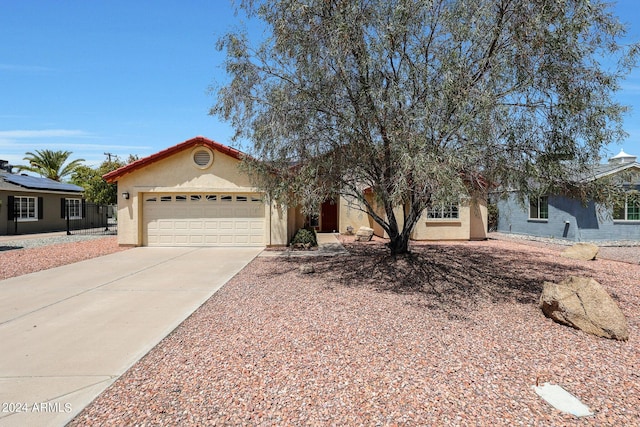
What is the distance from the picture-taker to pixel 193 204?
563 inches

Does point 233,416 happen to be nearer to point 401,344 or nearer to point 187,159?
point 401,344

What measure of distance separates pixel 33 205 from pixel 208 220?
14.5 meters

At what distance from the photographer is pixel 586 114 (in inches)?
267

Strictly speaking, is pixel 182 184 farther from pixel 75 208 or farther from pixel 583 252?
pixel 75 208

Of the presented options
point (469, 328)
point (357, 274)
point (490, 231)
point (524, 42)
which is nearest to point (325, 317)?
point (469, 328)

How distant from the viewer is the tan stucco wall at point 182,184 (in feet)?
45.6

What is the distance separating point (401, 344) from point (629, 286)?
6.56m

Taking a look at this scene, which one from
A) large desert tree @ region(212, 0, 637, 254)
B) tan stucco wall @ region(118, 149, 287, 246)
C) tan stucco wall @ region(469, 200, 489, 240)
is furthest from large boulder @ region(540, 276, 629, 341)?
tan stucco wall @ region(469, 200, 489, 240)

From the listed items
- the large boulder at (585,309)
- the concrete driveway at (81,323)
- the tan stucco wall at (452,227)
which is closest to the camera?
the concrete driveway at (81,323)

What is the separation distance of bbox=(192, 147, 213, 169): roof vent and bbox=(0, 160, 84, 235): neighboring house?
11.5 m

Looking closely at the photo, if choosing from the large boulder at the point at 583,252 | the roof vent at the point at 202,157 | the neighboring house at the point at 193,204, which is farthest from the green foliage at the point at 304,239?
the large boulder at the point at 583,252

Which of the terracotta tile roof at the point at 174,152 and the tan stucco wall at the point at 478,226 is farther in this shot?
the tan stucco wall at the point at 478,226

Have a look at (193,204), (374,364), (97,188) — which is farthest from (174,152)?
(374,364)

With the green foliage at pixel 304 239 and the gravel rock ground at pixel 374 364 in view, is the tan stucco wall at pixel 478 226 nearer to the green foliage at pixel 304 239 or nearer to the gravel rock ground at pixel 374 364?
the green foliage at pixel 304 239
